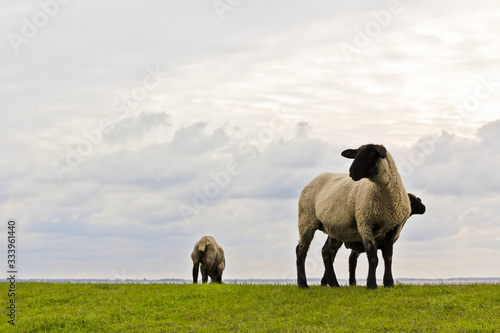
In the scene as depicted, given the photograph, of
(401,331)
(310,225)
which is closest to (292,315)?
(401,331)

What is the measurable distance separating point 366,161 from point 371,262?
11.0 ft

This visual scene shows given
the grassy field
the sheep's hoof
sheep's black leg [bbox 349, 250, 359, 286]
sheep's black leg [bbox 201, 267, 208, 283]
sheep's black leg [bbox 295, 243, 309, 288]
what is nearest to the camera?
the grassy field

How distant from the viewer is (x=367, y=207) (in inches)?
728

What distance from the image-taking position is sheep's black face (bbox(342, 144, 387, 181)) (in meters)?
17.8

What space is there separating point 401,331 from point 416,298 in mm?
3063

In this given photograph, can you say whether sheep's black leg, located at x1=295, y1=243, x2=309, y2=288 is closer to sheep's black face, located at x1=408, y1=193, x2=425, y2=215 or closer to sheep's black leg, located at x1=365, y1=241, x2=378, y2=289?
sheep's black leg, located at x1=365, y1=241, x2=378, y2=289

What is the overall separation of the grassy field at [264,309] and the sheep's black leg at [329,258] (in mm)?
903

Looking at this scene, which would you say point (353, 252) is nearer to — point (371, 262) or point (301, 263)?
point (301, 263)

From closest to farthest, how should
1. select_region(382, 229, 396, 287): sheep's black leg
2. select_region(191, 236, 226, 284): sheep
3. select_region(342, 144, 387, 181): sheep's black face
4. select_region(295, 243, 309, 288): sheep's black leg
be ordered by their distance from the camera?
select_region(342, 144, 387, 181): sheep's black face → select_region(382, 229, 396, 287): sheep's black leg → select_region(295, 243, 309, 288): sheep's black leg → select_region(191, 236, 226, 284): sheep

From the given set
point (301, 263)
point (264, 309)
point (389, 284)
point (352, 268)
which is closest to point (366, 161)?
point (389, 284)

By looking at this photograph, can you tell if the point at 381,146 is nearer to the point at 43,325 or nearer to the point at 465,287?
the point at 465,287

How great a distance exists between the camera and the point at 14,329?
17062mm

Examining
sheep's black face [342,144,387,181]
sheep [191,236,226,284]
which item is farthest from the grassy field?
sheep [191,236,226,284]

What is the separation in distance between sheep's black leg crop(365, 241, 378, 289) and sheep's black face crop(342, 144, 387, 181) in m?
2.32
